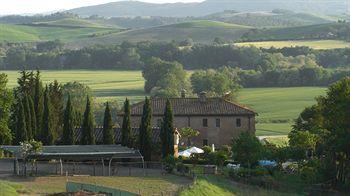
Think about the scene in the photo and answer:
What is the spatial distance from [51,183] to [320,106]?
30.2 m

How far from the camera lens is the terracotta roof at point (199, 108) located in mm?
80312

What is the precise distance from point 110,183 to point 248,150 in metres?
15.0

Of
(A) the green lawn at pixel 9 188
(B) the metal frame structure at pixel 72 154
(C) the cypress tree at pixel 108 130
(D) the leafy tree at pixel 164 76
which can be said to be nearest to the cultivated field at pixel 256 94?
(D) the leafy tree at pixel 164 76

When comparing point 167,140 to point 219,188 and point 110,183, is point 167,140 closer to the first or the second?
point 219,188

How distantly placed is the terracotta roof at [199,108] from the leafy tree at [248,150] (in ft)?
54.3

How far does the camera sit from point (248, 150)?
62969 millimetres

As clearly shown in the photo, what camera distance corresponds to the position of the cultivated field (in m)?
111

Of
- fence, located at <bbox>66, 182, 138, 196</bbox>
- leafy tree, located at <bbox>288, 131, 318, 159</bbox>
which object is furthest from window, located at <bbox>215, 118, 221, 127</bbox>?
fence, located at <bbox>66, 182, 138, 196</bbox>

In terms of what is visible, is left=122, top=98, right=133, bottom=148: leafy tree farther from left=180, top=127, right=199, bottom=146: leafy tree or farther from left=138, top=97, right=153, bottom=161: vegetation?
left=180, top=127, right=199, bottom=146: leafy tree

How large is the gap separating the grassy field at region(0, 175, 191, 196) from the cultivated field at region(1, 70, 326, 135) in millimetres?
47218

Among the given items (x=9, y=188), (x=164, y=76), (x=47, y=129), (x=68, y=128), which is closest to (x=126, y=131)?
(x=68, y=128)

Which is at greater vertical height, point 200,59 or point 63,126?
point 63,126

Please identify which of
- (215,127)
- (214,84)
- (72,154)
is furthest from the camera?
(214,84)

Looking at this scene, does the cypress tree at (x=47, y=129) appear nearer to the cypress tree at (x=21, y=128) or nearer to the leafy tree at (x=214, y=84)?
the cypress tree at (x=21, y=128)
